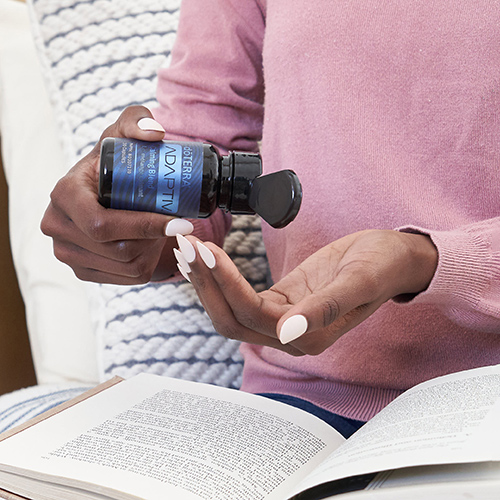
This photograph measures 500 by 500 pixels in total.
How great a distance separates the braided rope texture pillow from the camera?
73cm

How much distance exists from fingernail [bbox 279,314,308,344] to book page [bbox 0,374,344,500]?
103mm

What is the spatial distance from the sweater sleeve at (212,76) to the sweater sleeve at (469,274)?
0.28m

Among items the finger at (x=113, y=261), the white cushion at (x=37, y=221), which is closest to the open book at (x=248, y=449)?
the finger at (x=113, y=261)

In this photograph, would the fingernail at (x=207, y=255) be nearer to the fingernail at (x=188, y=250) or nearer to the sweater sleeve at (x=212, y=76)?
the fingernail at (x=188, y=250)

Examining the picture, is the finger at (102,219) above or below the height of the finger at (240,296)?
above

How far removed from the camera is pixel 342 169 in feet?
2.02

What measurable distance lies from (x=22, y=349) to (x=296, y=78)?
2.01 ft

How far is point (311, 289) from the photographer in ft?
1.50

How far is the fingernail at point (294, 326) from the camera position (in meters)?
0.35

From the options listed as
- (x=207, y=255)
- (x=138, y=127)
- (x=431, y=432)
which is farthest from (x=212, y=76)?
(x=431, y=432)

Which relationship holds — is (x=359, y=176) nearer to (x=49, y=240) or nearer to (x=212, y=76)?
(x=212, y=76)

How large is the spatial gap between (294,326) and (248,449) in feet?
0.40

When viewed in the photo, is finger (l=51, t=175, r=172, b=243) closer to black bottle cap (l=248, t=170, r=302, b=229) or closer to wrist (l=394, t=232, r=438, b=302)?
black bottle cap (l=248, t=170, r=302, b=229)

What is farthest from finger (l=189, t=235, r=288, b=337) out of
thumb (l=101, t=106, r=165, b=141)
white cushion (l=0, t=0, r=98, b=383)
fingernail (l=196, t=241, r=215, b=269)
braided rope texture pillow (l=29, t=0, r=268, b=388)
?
white cushion (l=0, t=0, r=98, b=383)
